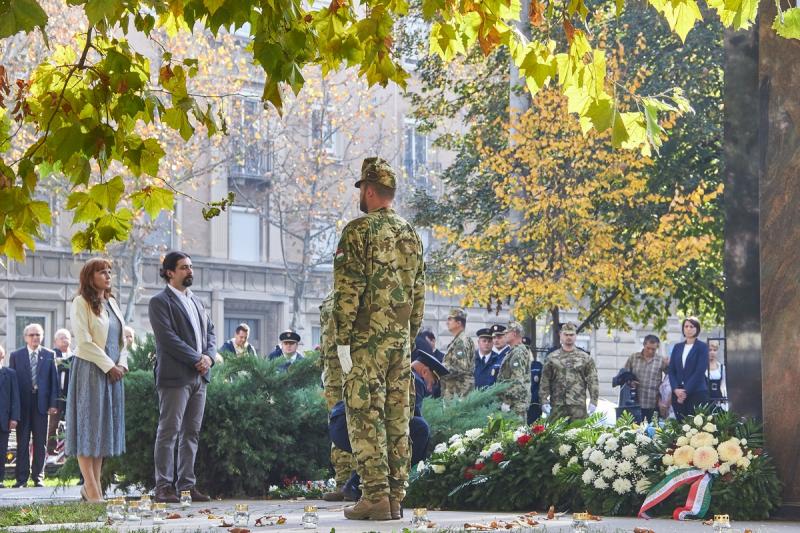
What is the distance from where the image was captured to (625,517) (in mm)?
10594

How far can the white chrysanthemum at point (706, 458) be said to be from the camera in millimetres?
10344

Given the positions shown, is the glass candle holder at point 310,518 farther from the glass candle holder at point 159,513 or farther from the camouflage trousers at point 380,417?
the glass candle holder at point 159,513

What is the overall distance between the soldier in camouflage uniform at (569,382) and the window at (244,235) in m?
27.6

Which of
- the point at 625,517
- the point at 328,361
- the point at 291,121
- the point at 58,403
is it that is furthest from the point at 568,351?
the point at 291,121

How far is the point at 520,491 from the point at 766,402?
6.64 feet

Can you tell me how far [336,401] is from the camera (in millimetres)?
12266

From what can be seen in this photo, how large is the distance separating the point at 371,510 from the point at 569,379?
10.5 metres

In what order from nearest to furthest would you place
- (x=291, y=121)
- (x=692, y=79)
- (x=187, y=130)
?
(x=187, y=130)
(x=692, y=79)
(x=291, y=121)

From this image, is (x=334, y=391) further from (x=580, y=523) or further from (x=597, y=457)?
(x=580, y=523)

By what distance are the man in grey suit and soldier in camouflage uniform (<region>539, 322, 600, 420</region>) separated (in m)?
7.80

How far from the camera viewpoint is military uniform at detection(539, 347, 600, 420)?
1984 cm

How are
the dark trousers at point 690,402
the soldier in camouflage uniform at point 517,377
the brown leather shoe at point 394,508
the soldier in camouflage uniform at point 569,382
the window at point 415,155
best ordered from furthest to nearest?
1. the window at point 415,155
2. the dark trousers at point 690,402
3. the soldier in camouflage uniform at point 569,382
4. the soldier in camouflage uniform at point 517,377
5. the brown leather shoe at point 394,508

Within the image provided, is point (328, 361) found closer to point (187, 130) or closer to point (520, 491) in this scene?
point (520, 491)

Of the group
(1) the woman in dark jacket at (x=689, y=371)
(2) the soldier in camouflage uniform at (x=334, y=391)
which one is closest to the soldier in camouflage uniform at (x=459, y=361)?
(1) the woman in dark jacket at (x=689, y=371)
